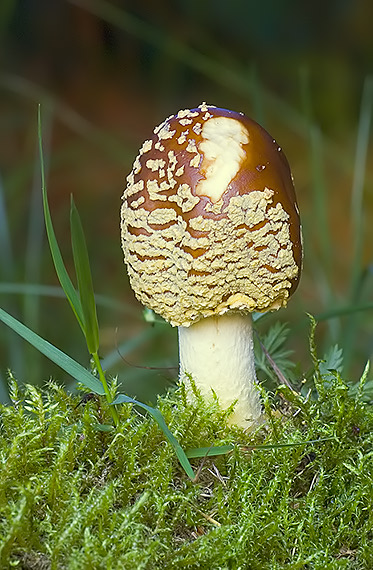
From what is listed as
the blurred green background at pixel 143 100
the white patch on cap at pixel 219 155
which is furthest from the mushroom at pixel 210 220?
the blurred green background at pixel 143 100

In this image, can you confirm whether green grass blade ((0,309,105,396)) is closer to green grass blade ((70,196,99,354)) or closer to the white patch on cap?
green grass blade ((70,196,99,354))

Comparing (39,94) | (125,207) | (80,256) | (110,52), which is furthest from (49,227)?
(110,52)

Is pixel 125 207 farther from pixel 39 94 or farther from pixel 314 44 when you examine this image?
pixel 314 44

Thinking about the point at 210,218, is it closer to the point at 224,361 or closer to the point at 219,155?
the point at 219,155

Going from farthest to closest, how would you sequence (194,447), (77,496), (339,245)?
(339,245) < (194,447) < (77,496)

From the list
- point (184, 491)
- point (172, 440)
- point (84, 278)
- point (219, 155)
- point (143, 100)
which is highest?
point (143, 100)

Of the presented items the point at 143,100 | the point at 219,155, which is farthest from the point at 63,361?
the point at 143,100
